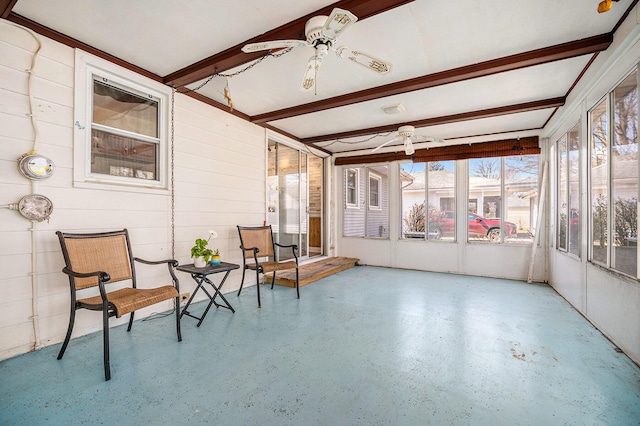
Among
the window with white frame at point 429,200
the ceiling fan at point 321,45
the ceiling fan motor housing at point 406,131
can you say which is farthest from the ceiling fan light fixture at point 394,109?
the window with white frame at point 429,200

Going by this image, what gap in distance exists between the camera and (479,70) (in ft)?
9.30

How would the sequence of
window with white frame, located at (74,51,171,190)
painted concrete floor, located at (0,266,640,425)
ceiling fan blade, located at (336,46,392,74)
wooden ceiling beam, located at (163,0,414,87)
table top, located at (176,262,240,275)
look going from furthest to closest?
1. table top, located at (176,262,240,275)
2. window with white frame, located at (74,51,171,190)
3. ceiling fan blade, located at (336,46,392,74)
4. wooden ceiling beam, located at (163,0,414,87)
5. painted concrete floor, located at (0,266,640,425)

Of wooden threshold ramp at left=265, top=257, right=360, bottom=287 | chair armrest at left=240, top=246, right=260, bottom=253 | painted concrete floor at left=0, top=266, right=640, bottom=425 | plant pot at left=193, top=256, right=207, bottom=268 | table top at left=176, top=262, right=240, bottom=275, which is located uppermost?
chair armrest at left=240, top=246, right=260, bottom=253

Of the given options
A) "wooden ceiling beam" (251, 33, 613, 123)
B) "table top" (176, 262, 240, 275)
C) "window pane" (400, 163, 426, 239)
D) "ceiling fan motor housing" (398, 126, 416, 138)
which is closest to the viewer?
"wooden ceiling beam" (251, 33, 613, 123)

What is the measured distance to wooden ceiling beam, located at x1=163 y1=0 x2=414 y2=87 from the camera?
6.36 ft

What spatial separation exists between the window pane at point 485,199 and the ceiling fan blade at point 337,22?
14.7 ft

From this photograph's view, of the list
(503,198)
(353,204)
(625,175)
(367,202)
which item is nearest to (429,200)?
(503,198)

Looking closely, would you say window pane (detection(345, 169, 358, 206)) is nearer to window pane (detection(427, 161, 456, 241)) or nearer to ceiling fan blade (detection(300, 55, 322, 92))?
window pane (detection(427, 161, 456, 241))

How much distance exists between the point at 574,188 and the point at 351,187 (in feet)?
13.3

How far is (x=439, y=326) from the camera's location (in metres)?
2.88

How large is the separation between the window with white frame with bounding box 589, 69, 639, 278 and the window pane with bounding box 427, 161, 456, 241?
2.57m

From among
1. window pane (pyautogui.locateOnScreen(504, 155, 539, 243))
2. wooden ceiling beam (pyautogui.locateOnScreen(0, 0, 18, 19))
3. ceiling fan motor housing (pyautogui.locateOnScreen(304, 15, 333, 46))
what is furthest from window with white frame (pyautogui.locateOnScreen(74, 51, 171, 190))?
window pane (pyautogui.locateOnScreen(504, 155, 539, 243))

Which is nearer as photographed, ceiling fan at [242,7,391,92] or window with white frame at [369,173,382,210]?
ceiling fan at [242,7,391,92]

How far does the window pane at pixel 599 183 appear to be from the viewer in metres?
2.75
